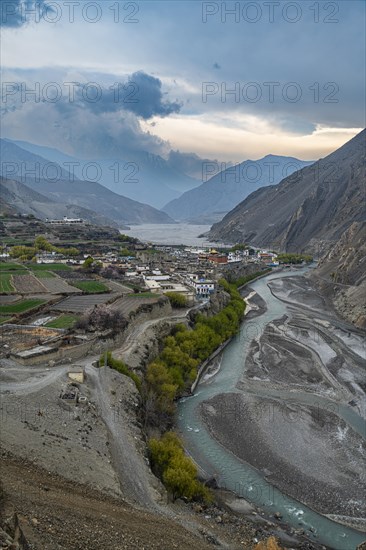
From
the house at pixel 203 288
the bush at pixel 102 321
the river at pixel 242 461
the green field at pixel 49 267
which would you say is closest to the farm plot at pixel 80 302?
the bush at pixel 102 321

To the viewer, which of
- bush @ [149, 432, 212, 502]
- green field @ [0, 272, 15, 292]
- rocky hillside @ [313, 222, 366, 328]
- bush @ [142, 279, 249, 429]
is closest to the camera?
bush @ [149, 432, 212, 502]

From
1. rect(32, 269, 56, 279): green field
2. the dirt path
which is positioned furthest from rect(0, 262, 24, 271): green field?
the dirt path

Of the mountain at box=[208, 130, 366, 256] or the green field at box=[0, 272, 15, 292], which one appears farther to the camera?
the mountain at box=[208, 130, 366, 256]

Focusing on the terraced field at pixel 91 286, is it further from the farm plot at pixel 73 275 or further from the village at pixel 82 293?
the farm plot at pixel 73 275

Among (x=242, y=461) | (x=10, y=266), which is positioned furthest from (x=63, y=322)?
(x=10, y=266)

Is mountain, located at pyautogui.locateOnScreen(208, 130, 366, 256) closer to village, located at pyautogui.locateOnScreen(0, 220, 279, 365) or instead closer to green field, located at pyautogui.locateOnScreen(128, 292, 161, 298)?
village, located at pyautogui.locateOnScreen(0, 220, 279, 365)

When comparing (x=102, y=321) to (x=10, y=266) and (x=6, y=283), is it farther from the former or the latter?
(x=10, y=266)
